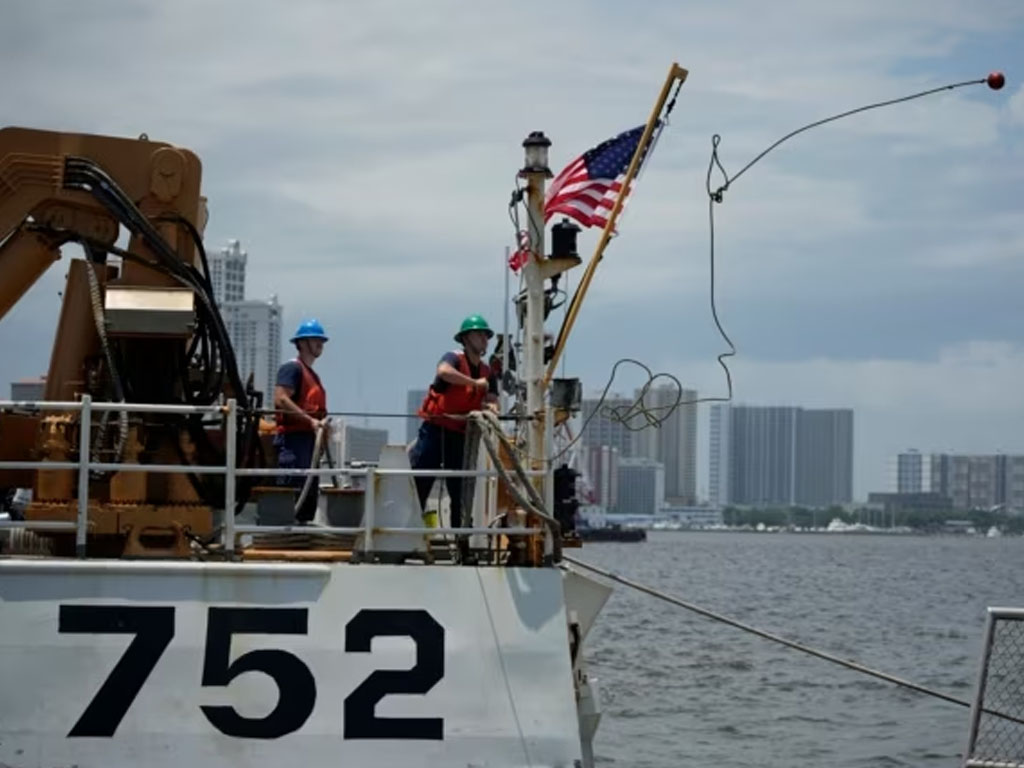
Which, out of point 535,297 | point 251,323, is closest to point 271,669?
point 535,297

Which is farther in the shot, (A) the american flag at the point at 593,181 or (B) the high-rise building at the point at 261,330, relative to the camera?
(B) the high-rise building at the point at 261,330

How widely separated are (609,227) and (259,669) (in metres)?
4.17

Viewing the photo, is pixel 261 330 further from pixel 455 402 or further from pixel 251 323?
pixel 455 402

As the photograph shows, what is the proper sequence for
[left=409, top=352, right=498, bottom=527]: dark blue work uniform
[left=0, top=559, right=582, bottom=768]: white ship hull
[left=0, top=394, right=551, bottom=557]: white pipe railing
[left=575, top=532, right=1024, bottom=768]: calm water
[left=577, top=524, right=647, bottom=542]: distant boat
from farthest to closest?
[left=577, top=524, right=647, bottom=542]: distant boat, [left=575, top=532, right=1024, bottom=768]: calm water, [left=409, top=352, right=498, bottom=527]: dark blue work uniform, [left=0, top=394, right=551, bottom=557]: white pipe railing, [left=0, top=559, right=582, bottom=768]: white ship hull

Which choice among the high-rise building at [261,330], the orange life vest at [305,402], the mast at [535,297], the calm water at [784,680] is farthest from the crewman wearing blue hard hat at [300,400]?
the calm water at [784,680]

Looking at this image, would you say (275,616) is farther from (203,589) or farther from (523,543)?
(523,543)

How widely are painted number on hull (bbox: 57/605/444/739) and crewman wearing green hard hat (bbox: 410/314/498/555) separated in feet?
5.69

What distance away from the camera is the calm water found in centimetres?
2259

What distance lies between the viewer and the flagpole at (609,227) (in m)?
12.5

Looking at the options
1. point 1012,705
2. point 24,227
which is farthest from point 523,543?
point 1012,705

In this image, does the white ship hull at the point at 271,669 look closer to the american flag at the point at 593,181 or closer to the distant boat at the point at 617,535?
the american flag at the point at 593,181

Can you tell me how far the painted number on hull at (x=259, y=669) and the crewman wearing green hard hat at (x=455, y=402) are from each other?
1.74m

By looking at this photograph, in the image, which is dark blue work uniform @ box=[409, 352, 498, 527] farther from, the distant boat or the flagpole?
the distant boat

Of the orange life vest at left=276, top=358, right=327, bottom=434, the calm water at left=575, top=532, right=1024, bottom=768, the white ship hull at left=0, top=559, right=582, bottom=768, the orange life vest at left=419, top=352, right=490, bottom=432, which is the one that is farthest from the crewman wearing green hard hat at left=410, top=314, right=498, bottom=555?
the calm water at left=575, top=532, right=1024, bottom=768
